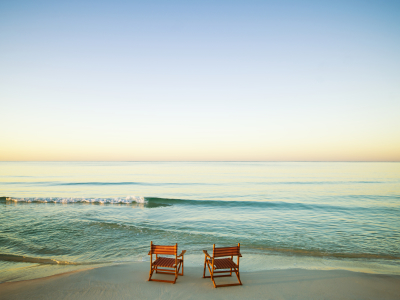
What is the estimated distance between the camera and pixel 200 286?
20.3ft

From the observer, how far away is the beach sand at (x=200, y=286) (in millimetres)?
5688

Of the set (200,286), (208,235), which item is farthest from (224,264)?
(208,235)

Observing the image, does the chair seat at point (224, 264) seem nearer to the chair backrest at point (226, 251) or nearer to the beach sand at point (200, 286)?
the chair backrest at point (226, 251)

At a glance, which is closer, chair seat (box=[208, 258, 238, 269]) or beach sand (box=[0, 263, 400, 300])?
beach sand (box=[0, 263, 400, 300])

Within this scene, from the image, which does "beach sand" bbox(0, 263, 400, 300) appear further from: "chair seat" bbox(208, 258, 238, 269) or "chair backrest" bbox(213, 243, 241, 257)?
"chair backrest" bbox(213, 243, 241, 257)

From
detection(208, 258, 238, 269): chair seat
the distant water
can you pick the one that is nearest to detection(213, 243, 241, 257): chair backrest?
detection(208, 258, 238, 269): chair seat

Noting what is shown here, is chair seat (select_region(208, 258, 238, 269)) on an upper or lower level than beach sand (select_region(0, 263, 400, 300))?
upper

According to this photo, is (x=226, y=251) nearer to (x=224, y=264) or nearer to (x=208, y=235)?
(x=224, y=264)

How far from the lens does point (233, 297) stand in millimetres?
5594

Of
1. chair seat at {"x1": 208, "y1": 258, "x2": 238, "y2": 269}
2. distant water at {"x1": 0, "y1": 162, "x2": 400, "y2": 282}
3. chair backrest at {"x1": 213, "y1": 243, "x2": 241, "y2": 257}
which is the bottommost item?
distant water at {"x1": 0, "y1": 162, "x2": 400, "y2": 282}

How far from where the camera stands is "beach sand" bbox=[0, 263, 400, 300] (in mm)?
5688

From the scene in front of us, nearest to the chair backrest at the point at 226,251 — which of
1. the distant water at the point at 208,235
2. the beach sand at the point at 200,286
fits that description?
the beach sand at the point at 200,286

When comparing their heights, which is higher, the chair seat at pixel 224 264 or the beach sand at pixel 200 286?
the chair seat at pixel 224 264

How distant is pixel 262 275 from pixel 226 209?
13.1m
